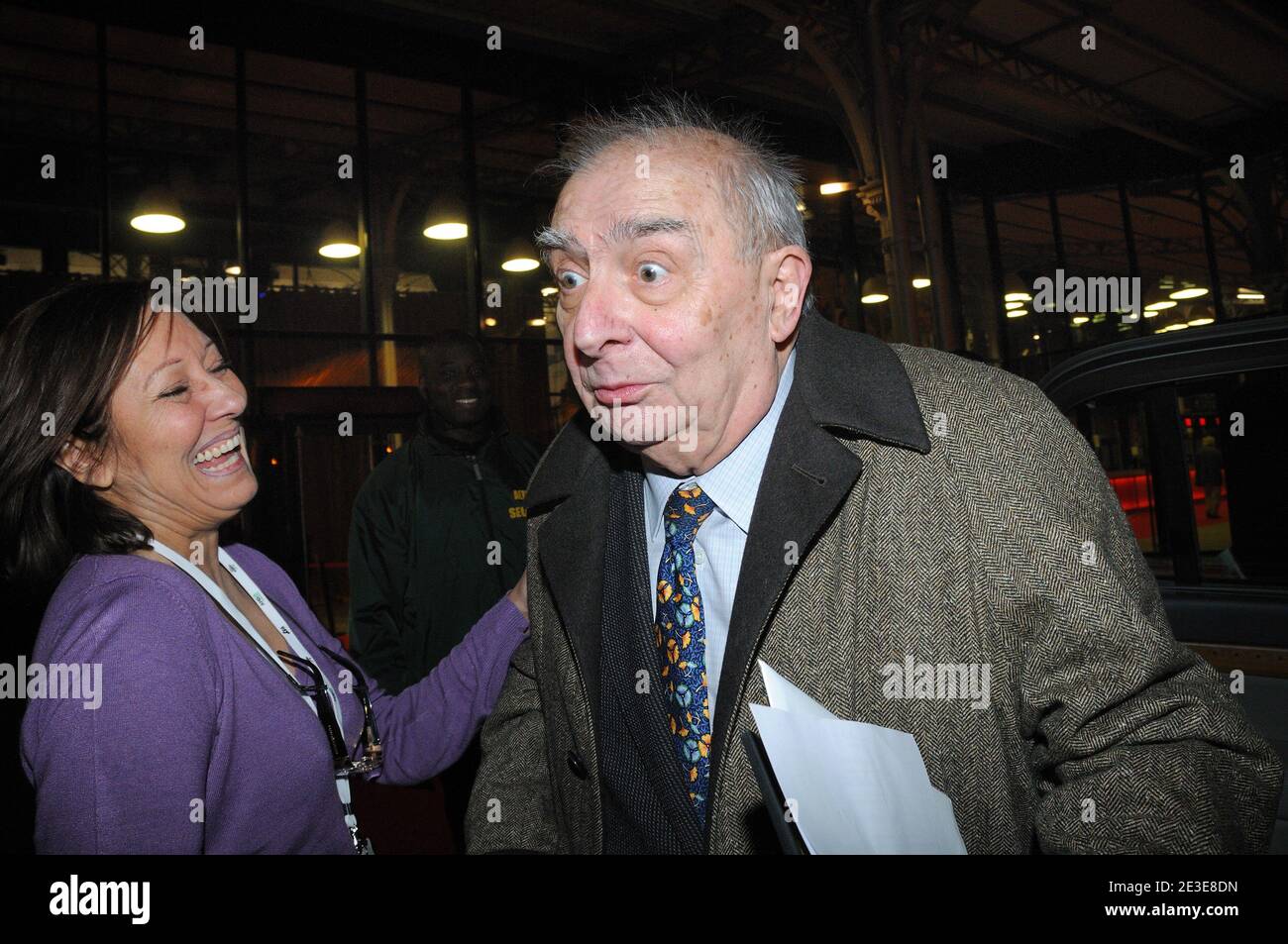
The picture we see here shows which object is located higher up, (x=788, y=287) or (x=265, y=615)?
(x=788, y=287)

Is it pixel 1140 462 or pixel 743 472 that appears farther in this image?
pixel 1140 462

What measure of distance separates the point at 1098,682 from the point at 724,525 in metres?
0.58

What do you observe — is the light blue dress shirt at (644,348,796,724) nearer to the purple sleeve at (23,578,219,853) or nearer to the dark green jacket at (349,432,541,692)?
the purple sleeve at (23,578,219,853)

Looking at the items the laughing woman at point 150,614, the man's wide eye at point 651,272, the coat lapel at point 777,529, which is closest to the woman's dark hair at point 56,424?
the laughing woman at point 150,614

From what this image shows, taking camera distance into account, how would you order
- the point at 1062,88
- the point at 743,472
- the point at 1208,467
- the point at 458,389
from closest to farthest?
the point at 743,472
the point at 1208,467
the point at 458,389
the point at 1062,88

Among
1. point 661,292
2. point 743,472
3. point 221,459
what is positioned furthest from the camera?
point 221,459

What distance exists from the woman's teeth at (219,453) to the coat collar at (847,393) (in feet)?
1.99

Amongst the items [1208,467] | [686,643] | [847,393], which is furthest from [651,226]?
[1208,467]

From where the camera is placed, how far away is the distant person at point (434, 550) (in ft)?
11.6

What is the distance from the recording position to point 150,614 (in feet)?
4.45

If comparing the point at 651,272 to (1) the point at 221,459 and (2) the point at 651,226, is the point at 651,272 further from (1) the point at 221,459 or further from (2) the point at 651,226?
(1) the point at 221,459

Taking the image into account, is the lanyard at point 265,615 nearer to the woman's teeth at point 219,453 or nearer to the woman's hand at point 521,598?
the woman's teeth at point 219,453

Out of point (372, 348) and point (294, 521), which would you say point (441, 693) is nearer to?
point (294, 521)
